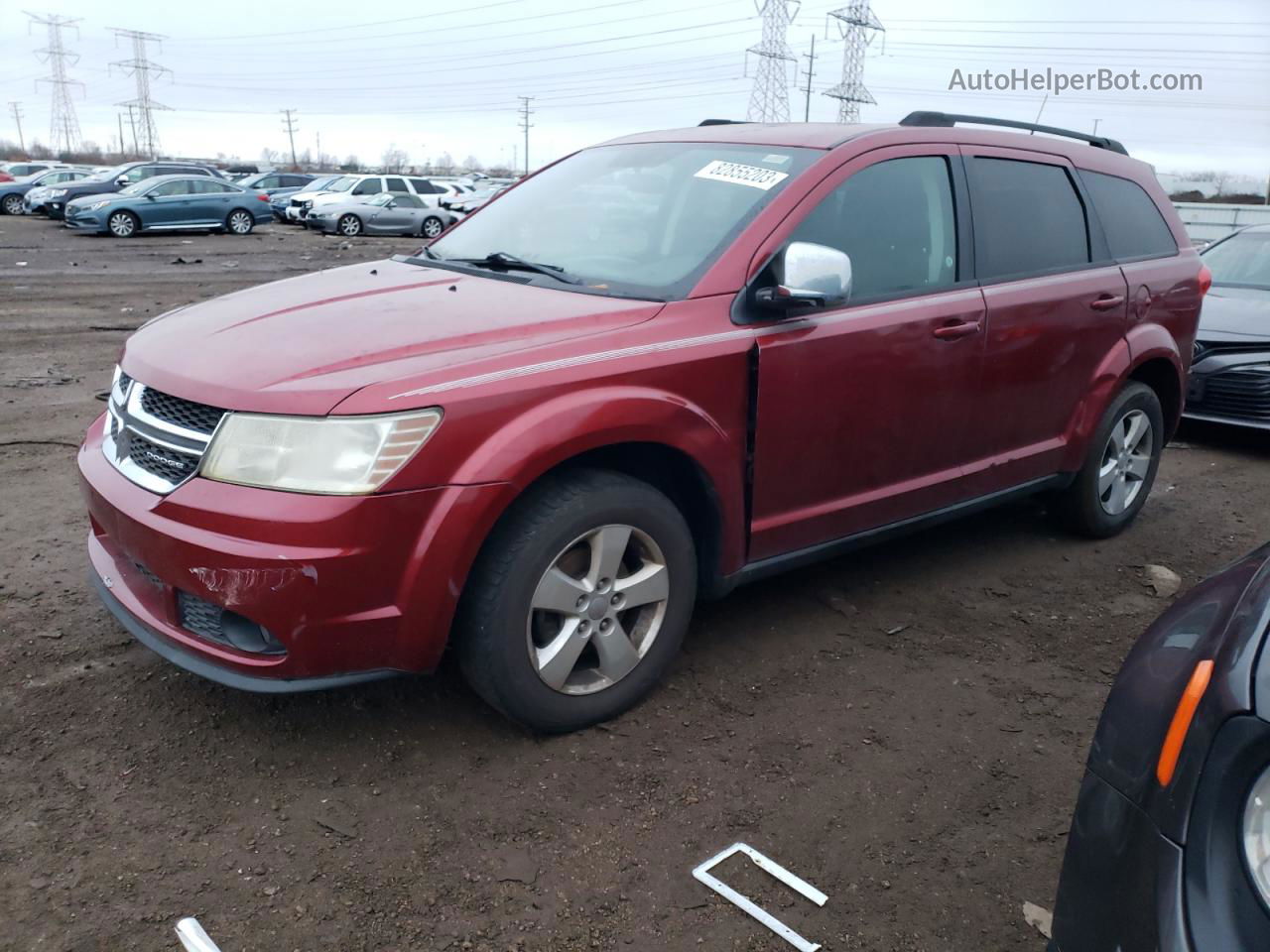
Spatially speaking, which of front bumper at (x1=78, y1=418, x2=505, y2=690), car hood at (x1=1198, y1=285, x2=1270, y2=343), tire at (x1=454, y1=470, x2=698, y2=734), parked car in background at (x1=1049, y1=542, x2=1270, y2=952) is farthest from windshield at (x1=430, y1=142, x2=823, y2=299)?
car hood at (x1=1198, y1=285, x2=1270, y2=343)

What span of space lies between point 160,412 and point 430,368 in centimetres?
81

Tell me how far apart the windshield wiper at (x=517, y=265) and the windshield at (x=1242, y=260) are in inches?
253

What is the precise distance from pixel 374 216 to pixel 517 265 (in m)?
24.2

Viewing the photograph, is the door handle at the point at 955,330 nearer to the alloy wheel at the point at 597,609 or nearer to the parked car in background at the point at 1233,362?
the alloy wheel at the point at 597,609

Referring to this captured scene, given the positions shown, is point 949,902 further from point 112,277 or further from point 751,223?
point 112,277

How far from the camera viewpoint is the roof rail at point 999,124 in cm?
424

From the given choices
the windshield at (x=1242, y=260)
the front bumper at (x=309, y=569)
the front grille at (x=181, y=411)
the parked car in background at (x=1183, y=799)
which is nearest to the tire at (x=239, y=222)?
the windshield at (x=1242, y=260)

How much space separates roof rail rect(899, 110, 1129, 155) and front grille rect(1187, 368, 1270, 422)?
2.40 metres

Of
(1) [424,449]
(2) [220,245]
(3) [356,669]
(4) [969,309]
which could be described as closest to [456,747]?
(3) [356,669]

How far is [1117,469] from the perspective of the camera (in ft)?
16.6

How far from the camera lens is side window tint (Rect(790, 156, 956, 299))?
3633mm

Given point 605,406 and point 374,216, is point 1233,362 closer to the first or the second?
point 605,406

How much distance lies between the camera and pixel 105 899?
2438 millimetres

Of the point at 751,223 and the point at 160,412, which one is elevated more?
the point at 751,223
